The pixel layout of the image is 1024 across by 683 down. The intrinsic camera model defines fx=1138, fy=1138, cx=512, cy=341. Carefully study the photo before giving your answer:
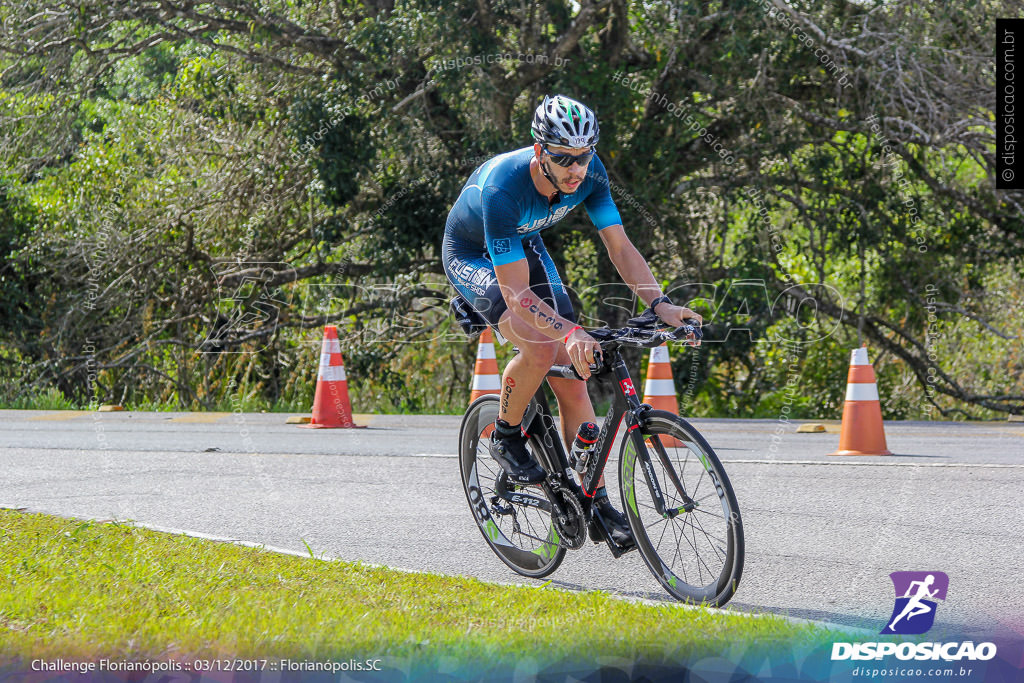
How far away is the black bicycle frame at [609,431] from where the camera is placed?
444 centimetres

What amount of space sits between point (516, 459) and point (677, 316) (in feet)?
3.46

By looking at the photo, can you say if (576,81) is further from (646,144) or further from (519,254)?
(519,254)

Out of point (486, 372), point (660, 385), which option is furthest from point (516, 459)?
point (486, 372)

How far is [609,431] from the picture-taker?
462 cm

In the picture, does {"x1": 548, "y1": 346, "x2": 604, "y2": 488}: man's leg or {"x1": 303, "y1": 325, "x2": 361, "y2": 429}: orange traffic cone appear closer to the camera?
{"x1": 548, "y1": 346, "x2": 604, "y2": 488}: man's leg

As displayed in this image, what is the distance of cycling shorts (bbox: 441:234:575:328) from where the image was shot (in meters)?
4.85

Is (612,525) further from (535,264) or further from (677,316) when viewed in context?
(535,264)

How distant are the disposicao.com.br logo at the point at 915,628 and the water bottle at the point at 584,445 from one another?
52.0 inches

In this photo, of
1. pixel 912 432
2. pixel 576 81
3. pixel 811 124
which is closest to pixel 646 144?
pixel 576 81

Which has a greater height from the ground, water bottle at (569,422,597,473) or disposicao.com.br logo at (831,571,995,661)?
water bottle at (569,422,597,473)

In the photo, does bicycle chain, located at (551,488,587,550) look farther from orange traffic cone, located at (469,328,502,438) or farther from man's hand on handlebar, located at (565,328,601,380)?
orange traffic cone, located at (469,328,502,438)

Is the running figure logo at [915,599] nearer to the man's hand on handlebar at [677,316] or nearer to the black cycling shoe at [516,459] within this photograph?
the man's hand on handlebar at [677,316]

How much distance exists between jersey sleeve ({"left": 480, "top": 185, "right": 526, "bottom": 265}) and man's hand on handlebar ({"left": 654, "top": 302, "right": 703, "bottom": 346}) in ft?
2.00

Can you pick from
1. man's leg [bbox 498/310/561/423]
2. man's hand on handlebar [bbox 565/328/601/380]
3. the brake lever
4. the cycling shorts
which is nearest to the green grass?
man's leg [bbox 498/310/561/423]
